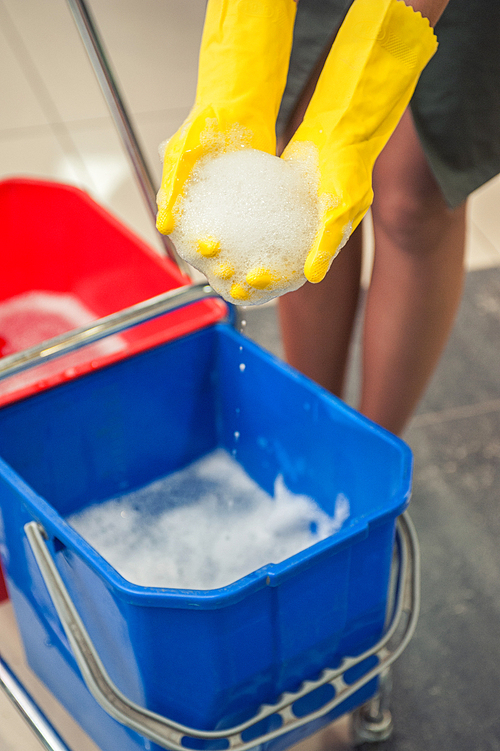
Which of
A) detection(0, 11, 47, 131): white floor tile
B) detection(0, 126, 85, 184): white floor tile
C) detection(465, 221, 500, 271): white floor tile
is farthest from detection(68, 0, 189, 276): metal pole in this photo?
detection(0, 11, 47, 131): white floor tile

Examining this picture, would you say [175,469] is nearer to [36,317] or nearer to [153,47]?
[36,317]

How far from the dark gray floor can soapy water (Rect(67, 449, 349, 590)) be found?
0.25m

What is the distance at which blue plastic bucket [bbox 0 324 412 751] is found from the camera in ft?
1.91

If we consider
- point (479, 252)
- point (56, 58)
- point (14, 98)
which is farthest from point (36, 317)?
point (56, 58)

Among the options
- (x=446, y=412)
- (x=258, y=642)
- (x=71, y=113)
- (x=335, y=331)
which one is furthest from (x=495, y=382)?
(x=71, y=113)

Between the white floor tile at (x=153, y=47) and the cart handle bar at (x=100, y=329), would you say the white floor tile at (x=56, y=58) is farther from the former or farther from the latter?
the cart handle bar at (x=100, y=329)

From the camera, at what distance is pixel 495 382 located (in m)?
1.33

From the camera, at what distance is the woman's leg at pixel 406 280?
2.63 ft

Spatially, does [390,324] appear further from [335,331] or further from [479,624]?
[479,624]

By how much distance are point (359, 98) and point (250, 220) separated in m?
0.12

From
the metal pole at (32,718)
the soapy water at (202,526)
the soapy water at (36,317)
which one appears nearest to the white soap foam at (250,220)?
the soapy water at (202,526)

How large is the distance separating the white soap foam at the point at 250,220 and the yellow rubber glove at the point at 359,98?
2 centimetres

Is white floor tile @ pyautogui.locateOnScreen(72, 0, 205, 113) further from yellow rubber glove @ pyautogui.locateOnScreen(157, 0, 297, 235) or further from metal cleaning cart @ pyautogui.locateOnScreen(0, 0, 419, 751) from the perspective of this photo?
yellow rubber glove @ pyautogui.locateOnScreen(157, 0, 297, 235)

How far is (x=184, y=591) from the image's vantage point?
0.54 m
